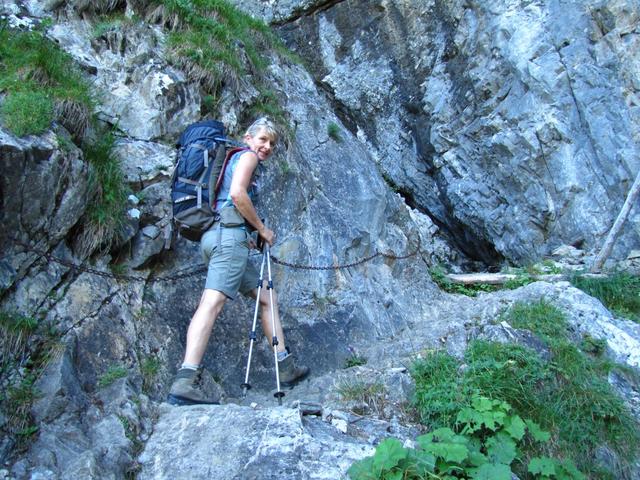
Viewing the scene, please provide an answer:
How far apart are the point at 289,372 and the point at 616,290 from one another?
530 centimetres

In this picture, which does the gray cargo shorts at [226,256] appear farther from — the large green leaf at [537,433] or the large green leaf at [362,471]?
the large green leaf at [537,433]

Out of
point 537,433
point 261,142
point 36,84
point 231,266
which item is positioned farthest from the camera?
point 36,84

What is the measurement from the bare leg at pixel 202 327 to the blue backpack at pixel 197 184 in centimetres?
69

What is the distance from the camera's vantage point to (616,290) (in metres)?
7.79

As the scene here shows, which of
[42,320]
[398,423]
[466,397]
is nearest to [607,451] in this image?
[466,397]

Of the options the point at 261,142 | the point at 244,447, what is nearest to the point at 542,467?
the point at 244,447

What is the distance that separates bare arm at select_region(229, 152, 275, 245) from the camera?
485cm

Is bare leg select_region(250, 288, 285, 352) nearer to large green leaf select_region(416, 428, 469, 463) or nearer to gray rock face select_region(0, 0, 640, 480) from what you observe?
gray rock face select_region(0, 0, 640, 480)

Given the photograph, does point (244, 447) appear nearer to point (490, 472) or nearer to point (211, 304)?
point (211, 304)

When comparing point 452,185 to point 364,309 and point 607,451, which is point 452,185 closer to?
point 364,309

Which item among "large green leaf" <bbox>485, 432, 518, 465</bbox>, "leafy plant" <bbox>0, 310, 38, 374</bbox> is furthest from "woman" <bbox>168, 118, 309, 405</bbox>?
"large green leaf" <bbox>485, 432, 518, 465</bbox>

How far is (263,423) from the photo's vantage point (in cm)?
397

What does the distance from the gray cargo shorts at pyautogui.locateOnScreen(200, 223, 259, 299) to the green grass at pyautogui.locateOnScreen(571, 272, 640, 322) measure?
5.49m

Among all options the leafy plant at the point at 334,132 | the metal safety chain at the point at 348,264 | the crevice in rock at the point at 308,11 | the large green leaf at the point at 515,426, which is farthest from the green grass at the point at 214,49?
the large green leaf at the point at 515,426
